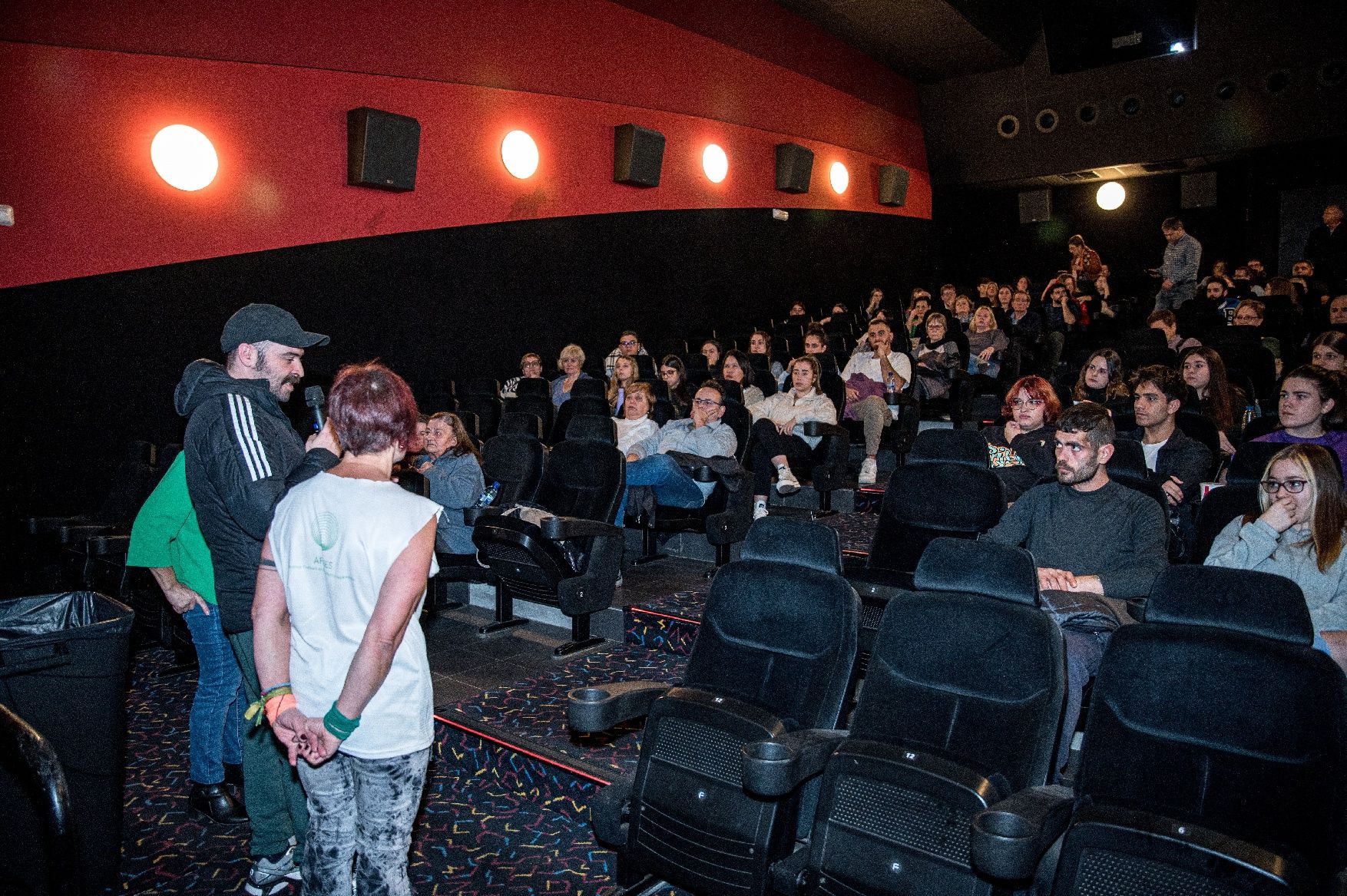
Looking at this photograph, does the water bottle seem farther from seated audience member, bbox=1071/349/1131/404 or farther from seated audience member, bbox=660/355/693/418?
seated audience member, bbox=1071/349/1131/404

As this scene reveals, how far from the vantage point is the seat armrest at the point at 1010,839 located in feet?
5.13

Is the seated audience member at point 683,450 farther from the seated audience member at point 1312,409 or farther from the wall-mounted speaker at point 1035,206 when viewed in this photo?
the wall-mounted speaker at point 1035,206

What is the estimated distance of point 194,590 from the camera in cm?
259

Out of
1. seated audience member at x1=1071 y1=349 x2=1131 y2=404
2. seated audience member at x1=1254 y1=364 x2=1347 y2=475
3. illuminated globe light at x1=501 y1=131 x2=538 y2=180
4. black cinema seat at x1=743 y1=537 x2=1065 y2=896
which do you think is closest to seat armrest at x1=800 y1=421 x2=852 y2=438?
seated audience member at x1=1071 y1=349 x2=1131 y2=404

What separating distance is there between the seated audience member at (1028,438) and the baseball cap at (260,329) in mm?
2780

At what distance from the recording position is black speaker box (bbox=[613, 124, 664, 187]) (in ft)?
27.8

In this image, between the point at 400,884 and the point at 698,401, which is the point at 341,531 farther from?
the point at 698,401

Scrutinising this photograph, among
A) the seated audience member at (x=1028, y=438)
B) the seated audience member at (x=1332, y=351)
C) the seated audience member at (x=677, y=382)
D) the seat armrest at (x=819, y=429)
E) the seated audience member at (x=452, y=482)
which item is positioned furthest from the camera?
the seated audience member at (x=677, y=382)

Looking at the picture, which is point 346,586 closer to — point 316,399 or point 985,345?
point 316,399

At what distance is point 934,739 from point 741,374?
4916 mm

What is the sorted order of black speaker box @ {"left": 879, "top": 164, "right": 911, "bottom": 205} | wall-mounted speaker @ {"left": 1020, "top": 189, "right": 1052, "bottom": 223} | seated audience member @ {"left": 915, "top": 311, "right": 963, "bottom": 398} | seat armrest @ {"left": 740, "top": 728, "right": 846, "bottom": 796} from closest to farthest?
1. seat armrest @ {"left": 740, "top": 728, "right": 846, "bottom": 796}
2. seated audience member @ {"left": 915, "top": 311, "right": 963, "bottom": 398}
3. black speaker box @ {"left": 879, "top": 164, "right": 911, "bottom": 205}
4. wall-mounted speaker @ {"left": 1020, "top": 189, "right": 1052, "bottom": 223}

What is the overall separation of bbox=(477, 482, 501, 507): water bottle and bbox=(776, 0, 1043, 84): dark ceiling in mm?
7710

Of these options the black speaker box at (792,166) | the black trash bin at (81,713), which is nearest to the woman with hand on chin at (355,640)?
the black trash bin at (81,713)

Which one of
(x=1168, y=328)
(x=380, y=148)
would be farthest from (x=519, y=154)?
(x=1168, y=328)
